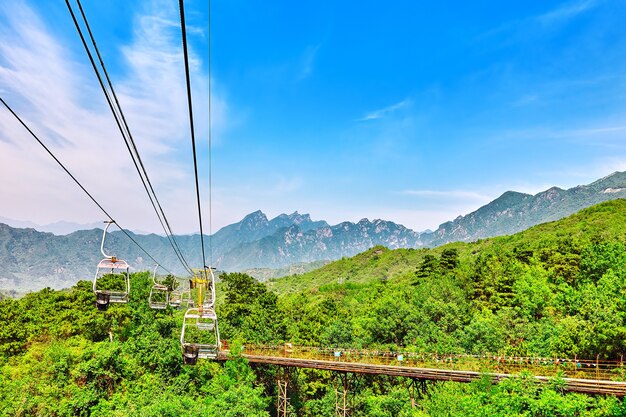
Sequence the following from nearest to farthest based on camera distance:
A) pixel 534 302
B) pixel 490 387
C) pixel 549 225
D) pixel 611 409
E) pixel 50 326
→ pixel 611 409, pixel 490 387, pixel 534 302, pixel 50 326, pixel 549 225

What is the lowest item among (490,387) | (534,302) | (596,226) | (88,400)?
(88,400)

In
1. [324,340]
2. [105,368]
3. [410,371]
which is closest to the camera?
[410,371]

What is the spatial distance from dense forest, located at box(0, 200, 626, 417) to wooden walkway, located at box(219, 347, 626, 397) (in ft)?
3.06

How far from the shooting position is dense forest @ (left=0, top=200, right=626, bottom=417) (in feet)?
86.3

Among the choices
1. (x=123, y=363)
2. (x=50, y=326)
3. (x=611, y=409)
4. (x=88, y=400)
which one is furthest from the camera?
(x=50, y=326)

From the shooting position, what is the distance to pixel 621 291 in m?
31.0

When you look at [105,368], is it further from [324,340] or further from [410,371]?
[410,371]

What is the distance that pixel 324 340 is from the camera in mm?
44000

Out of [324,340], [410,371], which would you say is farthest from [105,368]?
[410,371]

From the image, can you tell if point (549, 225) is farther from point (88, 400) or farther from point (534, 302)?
point (88, 400)

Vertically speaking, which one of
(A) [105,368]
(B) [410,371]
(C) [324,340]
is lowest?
(C) [324,340]

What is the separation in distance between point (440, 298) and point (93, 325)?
44.2m

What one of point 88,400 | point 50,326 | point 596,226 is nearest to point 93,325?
point 50,326

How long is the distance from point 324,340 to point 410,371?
16.8m
